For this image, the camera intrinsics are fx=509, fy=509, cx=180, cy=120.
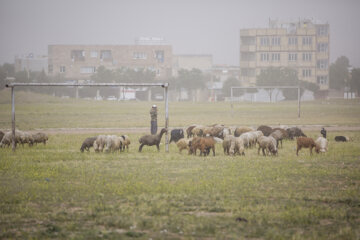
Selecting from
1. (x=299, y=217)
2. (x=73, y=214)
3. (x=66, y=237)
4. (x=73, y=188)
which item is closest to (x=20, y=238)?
(x=66, y=237)

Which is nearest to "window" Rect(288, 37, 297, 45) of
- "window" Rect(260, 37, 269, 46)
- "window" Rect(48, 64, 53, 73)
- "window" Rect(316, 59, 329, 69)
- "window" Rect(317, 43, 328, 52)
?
"window" Rect(260, 37, 269, 46)

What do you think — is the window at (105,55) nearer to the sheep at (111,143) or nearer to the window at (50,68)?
the window at (50,68)

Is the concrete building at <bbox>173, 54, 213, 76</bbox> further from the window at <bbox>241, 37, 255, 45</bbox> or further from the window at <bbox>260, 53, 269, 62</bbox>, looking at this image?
the window at <bbox>260, 53, 269, 62</bbox>

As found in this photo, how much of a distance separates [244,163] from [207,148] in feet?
8.44

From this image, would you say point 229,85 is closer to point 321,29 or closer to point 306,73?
point 306,73

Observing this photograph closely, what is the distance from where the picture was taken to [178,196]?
12070 millimetres

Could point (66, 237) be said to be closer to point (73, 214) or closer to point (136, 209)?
point (73, 214)

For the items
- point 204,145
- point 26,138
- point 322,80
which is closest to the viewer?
point 204,145

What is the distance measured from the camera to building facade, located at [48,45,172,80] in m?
127

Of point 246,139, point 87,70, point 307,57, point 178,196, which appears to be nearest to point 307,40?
point 307,57

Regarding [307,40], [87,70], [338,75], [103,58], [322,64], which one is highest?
[307,40]

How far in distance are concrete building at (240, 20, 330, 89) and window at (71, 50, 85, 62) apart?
40.0m

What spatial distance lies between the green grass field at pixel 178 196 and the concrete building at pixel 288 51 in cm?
10143

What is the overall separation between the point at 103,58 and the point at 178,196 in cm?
12132
